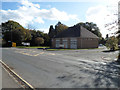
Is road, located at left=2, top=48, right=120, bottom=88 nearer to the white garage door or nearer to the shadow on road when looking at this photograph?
the shadow on road

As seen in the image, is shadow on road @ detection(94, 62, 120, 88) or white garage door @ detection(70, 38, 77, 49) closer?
shadow on road @ detection(94, 62, 120, 88)

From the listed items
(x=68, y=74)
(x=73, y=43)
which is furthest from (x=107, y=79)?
(x=73, y=43)

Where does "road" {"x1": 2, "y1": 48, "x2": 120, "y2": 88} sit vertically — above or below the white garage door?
below

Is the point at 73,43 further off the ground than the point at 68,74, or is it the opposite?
the point at 73,43

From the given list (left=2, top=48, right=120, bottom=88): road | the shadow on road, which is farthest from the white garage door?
the shadow on road

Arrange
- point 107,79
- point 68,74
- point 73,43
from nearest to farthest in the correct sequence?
point 107,79
point 68,74
point 73,43

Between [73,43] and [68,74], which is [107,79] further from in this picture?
[73,43]

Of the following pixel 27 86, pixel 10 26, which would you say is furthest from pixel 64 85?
pixel 10 26

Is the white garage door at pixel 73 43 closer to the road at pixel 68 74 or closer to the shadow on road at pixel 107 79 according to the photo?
the road at pixel 68 74

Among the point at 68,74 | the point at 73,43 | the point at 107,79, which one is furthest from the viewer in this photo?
the point at 73,43

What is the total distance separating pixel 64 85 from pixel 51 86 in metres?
0.64

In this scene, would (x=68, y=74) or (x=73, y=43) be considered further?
(x=73, y=43)

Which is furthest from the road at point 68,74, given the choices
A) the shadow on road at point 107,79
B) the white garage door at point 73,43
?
the white garage door at point 73,43

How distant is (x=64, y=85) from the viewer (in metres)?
5.12
